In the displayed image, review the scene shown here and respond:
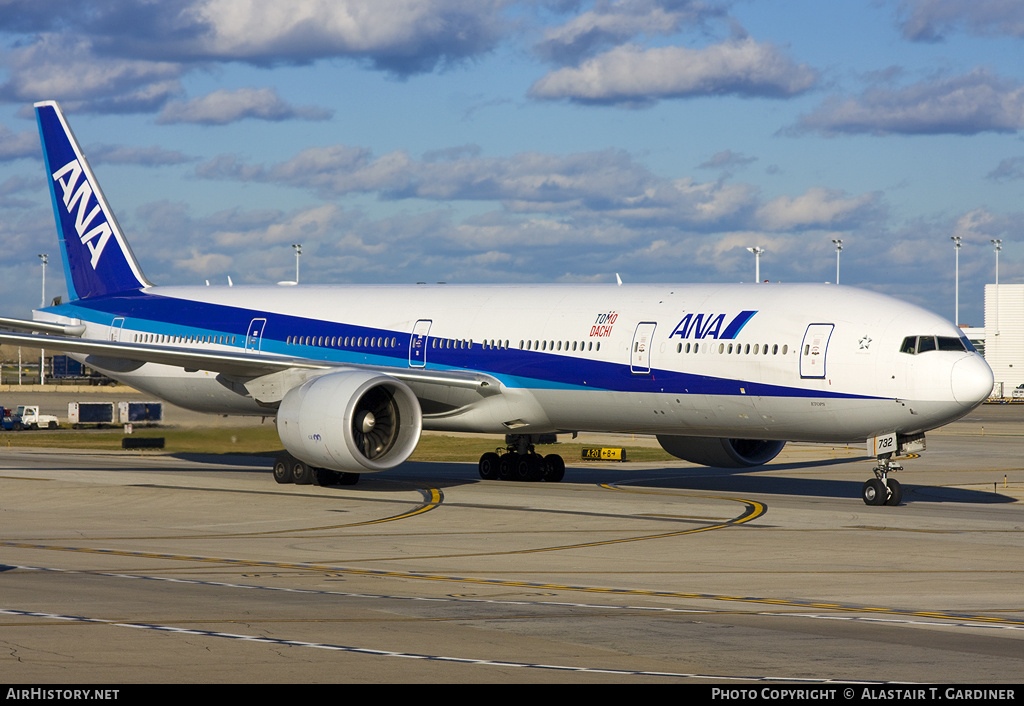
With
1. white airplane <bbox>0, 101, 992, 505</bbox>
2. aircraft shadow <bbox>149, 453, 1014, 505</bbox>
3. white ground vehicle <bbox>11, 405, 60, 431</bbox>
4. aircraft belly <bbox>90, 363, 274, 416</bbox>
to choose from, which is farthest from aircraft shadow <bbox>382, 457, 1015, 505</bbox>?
white ground vehicle <bbox>11, 405, 60, 431</bbox>

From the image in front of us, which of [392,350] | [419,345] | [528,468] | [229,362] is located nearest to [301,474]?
[229,362]

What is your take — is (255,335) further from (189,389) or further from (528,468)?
(528,468)

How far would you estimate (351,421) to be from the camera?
27.8 m

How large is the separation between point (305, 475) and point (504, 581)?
14.9 meters

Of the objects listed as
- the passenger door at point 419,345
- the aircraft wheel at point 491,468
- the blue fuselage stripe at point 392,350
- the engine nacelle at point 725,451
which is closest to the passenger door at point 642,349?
the blue fuselage stripe at point 392,350

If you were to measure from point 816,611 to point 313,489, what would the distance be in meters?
17.7

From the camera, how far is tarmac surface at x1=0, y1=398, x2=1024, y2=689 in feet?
37.4

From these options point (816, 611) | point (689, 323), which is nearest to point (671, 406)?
point (689, 323)

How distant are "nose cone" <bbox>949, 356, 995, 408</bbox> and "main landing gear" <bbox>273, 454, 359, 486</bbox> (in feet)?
47.6

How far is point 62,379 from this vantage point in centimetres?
13750

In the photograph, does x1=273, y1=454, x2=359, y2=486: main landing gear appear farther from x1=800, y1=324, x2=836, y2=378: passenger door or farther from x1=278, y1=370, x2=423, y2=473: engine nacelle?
x1=800, y1=324, x2=836, y2=378: passenger door

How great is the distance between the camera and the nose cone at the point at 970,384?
81.9 feet

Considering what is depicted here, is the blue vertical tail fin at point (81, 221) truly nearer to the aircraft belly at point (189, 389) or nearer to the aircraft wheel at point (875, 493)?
the aircraft belly at point (189, 389)
